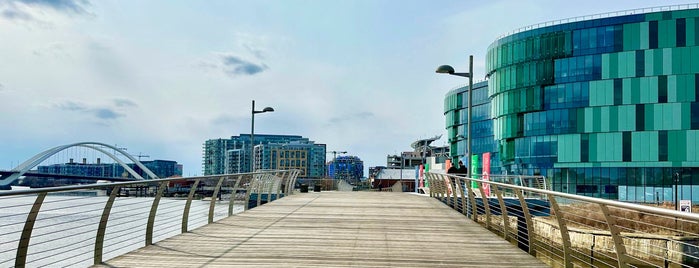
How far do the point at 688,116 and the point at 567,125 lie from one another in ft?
28.0

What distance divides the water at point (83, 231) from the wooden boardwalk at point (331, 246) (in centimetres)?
52

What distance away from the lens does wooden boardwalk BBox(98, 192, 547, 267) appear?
630 cm

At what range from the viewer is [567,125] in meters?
49.4

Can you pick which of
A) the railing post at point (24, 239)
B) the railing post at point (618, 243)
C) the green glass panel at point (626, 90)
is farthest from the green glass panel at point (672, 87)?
the railing post at point (24, 239)

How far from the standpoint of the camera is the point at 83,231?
3806cm

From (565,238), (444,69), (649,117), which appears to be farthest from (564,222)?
(649,117)


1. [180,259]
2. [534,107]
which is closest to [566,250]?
[180,259]

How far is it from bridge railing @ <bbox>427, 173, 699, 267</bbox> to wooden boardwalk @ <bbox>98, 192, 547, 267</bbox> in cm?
44

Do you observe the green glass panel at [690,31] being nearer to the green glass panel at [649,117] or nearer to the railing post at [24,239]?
the green glass panel at [649,117]

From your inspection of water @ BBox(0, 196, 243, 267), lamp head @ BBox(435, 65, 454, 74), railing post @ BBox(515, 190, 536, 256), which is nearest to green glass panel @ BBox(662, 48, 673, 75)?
water @ BBox(0, 196, 243, 267)

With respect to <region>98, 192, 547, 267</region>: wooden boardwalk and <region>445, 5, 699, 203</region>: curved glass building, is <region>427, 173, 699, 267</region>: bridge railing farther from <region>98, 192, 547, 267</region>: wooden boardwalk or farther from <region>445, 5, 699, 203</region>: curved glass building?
<region>445, 5, 699, 203</region>: curved glass building

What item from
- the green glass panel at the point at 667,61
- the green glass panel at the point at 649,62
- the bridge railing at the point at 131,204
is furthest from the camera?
the green glass panel at the point at 649,62

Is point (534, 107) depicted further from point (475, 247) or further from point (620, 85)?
point (475, 247)

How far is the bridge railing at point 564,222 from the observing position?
4.63 meters
